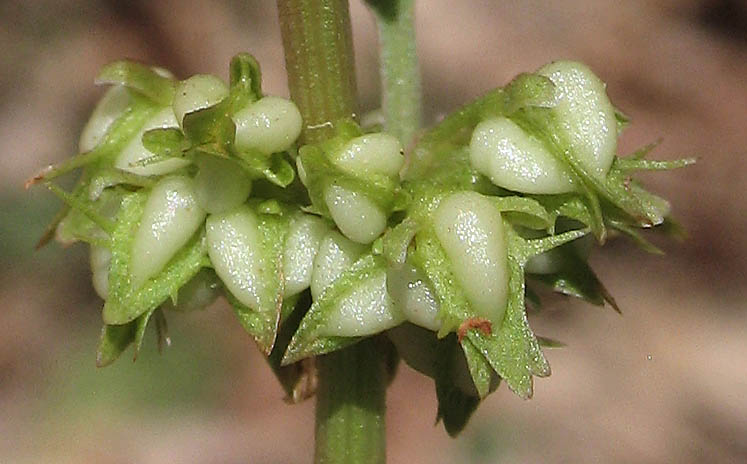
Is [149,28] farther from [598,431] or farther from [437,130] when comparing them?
[437,130]

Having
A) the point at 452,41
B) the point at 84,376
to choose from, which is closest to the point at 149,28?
the point at 452,41

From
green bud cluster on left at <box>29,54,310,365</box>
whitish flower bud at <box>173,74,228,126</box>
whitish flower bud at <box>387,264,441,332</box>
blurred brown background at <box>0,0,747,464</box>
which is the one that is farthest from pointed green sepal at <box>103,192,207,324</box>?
blurred brown background at <box>0,0,747,464</box>

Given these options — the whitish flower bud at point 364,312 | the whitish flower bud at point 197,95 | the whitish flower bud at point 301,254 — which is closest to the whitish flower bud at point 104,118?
the whitish flower bud at point 197,95

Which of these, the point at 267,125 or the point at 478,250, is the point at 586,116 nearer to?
the point at 478,250

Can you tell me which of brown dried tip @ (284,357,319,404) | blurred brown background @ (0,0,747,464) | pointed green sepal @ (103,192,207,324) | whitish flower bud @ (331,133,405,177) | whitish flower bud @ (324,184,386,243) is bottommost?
blurred brown background @ (0,0,747,464)

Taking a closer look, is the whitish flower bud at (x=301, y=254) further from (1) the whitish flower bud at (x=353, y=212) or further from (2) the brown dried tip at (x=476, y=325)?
(2) the brown dried tip at (x=476, y=325)

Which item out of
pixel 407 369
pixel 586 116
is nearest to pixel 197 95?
pixel 586 116

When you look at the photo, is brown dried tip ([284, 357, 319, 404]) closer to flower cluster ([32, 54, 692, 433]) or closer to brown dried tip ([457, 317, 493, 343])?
flower cluster ([32, 54, 692, 433])
